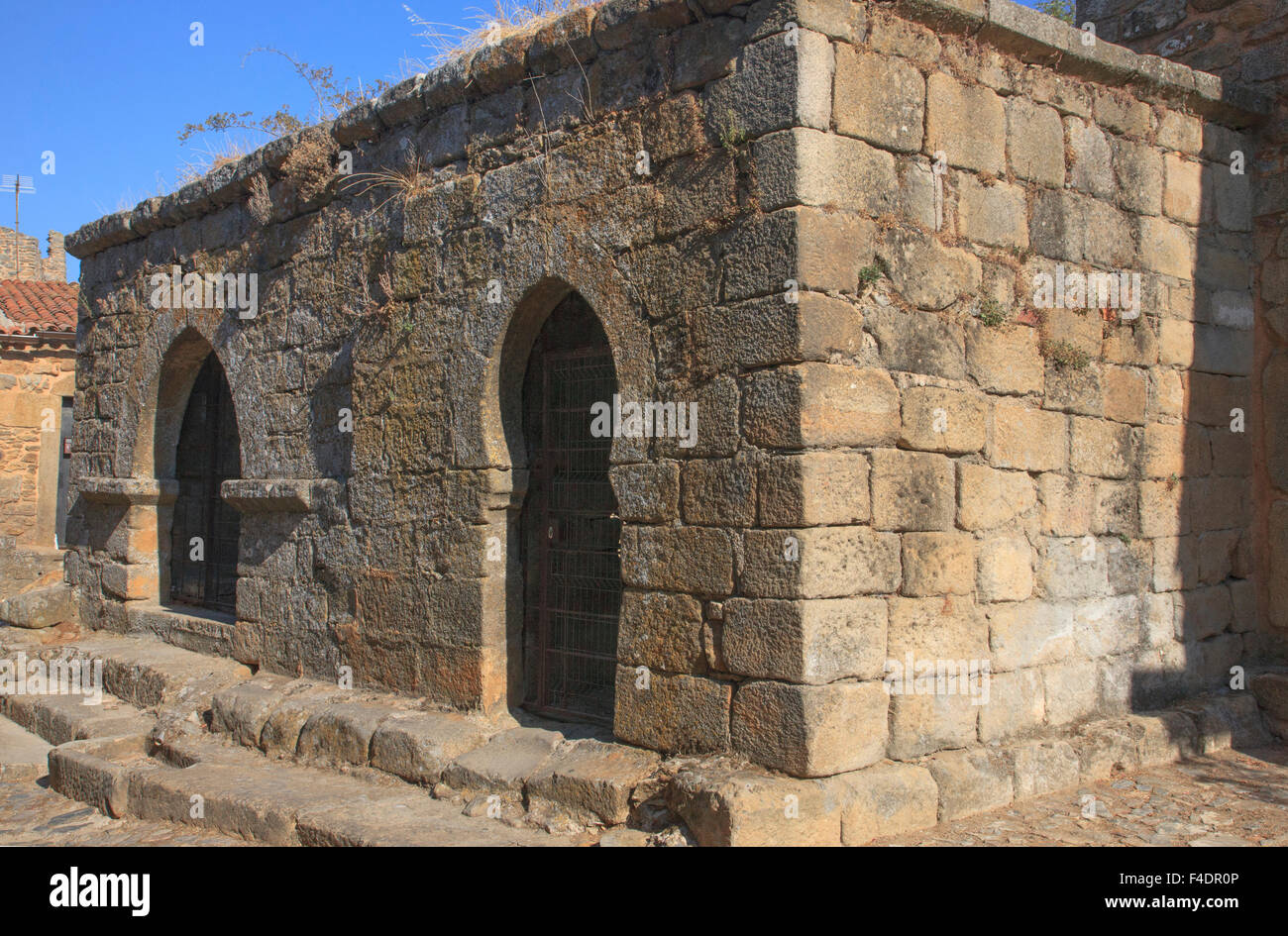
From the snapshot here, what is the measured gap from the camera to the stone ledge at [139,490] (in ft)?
28.5

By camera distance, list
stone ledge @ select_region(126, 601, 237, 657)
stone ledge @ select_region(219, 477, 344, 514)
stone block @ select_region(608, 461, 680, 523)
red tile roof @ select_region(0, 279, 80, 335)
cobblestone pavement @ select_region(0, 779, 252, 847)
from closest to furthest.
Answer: stone block @ select_region(608, 461, 680, 523), cobblestone pavement @ select_region(0, 779, 252, 847), stone ledge @ select_region(219, 477, 344, 514), stone ledge @ select_region(126, 601, 237, 657), red tile roof @ select_region(0, 279, 80, 335)

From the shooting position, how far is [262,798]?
509 cm

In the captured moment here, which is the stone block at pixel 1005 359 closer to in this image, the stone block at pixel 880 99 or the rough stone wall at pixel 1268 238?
the stone block at pixel 880 99

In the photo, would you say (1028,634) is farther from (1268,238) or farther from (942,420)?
(1268,238)

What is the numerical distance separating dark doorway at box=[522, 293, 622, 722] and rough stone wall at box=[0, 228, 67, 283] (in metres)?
16.0

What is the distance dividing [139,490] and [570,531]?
4.58 meters

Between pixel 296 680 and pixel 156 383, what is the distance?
3.28 m

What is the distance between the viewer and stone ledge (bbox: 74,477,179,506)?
8.68 meters

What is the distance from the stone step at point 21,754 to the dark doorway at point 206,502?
5.50 feet

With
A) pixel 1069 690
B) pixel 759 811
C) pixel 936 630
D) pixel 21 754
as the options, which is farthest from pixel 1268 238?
pixel 21 754

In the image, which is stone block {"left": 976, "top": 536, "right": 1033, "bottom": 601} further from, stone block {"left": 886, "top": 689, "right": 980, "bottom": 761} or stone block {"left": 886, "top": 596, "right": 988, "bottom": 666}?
stone block {"left": 886, "top": 689, "right": 980, "bottom": 761}

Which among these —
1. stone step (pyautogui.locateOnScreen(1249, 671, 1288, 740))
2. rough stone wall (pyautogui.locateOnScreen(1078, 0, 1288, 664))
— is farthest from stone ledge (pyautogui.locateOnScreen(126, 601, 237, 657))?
rough stone wall (pyautogui.locateOnScreen(1078, 0, 1288, 664))

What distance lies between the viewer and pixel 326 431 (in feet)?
22.3

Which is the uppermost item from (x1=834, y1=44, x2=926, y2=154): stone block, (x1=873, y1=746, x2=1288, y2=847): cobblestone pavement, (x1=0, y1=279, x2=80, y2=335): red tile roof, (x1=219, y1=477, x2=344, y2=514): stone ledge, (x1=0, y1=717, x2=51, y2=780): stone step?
(x1=0, y1=279, x2=80, y2=335): red tile roof
